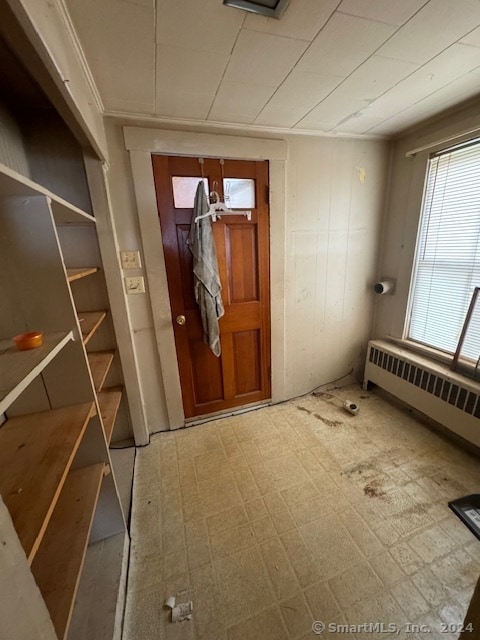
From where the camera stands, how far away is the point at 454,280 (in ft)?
6.09

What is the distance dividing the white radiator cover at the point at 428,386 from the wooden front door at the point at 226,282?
1048 millimetres

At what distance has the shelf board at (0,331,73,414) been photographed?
22.8 inches

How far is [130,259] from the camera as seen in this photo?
1.71 m

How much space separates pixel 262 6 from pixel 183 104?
0.72 metres

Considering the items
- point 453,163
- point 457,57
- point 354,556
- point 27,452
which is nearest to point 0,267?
point 27,452

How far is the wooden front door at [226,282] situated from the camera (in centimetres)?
Result: 174

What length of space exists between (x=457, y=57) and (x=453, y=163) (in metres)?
0.78

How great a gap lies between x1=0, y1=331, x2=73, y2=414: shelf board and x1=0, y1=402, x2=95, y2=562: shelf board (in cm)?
31

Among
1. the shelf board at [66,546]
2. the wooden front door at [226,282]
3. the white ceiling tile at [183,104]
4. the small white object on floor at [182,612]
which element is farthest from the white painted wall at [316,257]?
the small white object on floor at [182,612]

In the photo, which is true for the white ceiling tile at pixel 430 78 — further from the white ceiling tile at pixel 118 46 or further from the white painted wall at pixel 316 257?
the white ceiling tile at pixel 118 46

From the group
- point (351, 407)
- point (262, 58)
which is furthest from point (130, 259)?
point (351, 407)

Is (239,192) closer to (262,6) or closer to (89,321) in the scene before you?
(262,6)

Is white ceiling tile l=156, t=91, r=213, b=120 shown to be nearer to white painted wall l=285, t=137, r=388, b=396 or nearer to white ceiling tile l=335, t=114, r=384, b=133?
white painted wall l=285, t=137, r=388, b=396

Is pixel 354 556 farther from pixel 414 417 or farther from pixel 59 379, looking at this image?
pixel 59 379
